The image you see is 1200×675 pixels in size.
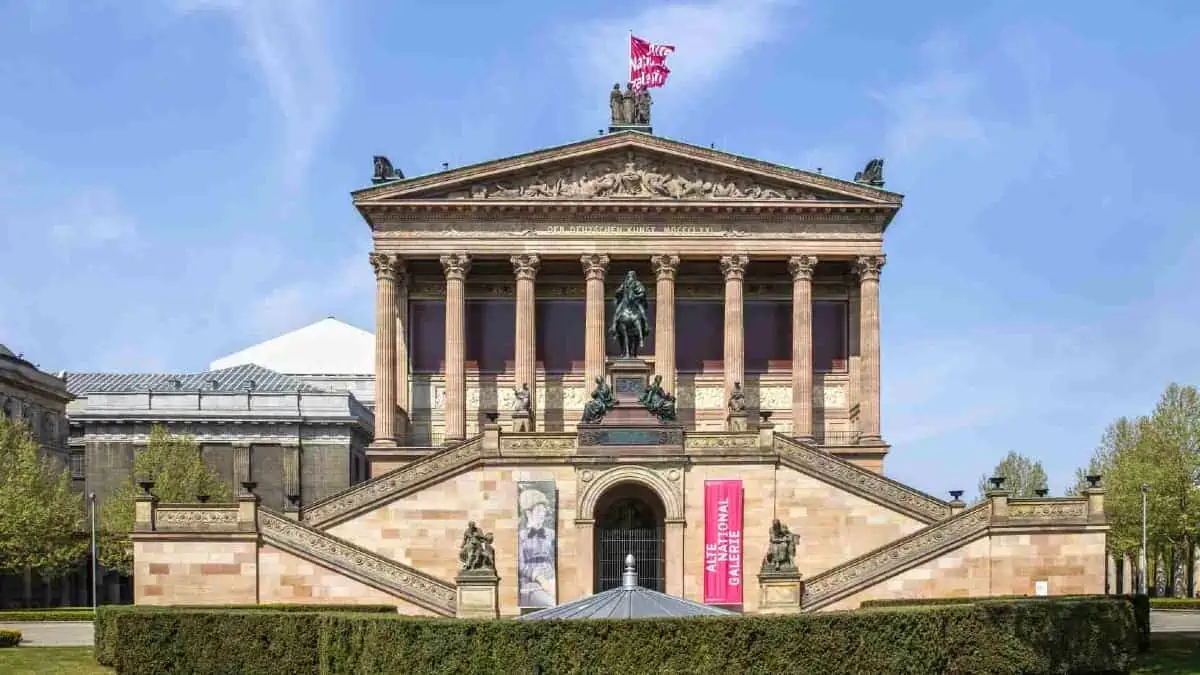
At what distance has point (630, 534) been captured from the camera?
58.0 metres

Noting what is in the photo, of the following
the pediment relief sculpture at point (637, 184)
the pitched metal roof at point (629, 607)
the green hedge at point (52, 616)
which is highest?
the pediment relief sculpture at point (637, 184)

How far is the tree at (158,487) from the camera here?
83.3 metres

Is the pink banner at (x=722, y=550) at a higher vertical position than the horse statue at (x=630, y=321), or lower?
lower

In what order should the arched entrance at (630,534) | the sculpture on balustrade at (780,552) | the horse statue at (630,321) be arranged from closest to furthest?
the sculpture on balustrade at (780,552), the arched entrance at (630,534), the horse statue at (630,321)

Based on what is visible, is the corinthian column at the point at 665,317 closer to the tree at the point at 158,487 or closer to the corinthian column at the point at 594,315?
the corinthian column at the point at 594,315

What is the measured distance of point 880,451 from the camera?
7194 cm

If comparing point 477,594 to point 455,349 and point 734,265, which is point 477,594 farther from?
point 734,265

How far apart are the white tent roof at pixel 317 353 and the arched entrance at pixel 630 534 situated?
76.3 metres

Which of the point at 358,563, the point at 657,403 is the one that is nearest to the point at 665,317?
the point at 657,403

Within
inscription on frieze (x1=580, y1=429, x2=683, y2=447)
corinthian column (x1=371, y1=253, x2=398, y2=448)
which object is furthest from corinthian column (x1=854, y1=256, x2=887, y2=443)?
corinthian column (x1=371, y1=253, x2=398, y2=448)

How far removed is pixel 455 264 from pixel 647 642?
140 feet

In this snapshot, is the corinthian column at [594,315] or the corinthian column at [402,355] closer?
the corinthian column at [594,315]

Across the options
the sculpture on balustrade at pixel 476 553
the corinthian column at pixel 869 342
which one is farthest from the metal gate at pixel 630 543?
the corinthian column at pixel 869 342

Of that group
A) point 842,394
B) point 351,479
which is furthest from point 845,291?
point 351,479
